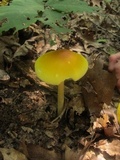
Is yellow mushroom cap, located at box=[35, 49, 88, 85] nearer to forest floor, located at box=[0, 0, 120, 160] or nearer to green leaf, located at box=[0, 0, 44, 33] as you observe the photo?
forest floor, located at box=[0, 0, 120, 160]

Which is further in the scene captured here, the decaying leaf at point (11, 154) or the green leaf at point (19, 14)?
the decaying leaf at point (11, 154)

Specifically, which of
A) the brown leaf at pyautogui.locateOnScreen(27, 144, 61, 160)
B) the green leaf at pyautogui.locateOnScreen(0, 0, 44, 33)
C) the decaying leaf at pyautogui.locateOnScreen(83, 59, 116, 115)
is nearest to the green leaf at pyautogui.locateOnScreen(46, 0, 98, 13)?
the green leaf at pyautogui.locateOnScreen(0, 0, 44, 33)

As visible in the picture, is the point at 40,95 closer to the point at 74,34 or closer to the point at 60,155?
the point at 60,155

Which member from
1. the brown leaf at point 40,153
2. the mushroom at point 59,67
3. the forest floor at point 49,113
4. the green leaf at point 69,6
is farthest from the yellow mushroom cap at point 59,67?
the brown leaf at point 40,153

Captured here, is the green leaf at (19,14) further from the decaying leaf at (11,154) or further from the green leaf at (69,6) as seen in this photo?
the decaying leaf at (11,154)

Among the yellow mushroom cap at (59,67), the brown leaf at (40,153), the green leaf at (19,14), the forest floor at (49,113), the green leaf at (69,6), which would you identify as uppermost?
the green leaf at (69,6)

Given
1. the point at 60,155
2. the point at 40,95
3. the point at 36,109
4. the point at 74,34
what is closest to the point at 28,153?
the point at 60,155

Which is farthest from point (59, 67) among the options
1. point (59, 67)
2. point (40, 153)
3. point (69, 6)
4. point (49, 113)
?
point (40, 153)

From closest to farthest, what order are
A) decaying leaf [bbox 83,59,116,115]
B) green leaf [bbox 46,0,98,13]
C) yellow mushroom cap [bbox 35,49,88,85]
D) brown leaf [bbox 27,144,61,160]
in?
green leaf [bbox 46,0,98,13], yellow mushroom cap [bbox 35,49,88,85], brown leaf [bbox 27,144,61,160], decaying leaf [bbox 83,59,116,115]

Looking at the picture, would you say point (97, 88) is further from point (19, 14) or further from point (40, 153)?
point (19, 14)
